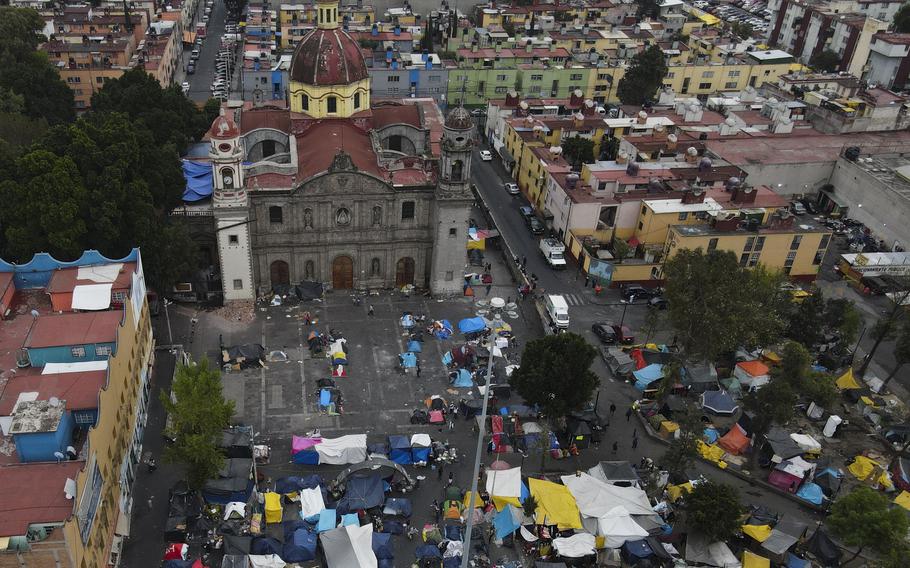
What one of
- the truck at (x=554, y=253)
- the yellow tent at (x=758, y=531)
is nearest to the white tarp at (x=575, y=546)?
the yellow tent at (x=758, y=531)

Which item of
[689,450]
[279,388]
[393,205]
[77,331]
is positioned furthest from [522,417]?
[77,331]

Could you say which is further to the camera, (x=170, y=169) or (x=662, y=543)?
(x=170, y=169)

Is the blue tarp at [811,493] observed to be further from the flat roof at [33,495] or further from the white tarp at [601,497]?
the flat roof at [33,495]

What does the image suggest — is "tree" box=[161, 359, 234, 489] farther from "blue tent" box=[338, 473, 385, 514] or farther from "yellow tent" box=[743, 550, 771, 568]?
"yellow tent" box=[743, 550, 771, 568]

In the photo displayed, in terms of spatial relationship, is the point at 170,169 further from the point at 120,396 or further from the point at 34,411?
the point at 34,411

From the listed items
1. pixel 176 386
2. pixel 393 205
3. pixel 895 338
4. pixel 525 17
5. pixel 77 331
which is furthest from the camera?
pixel 525 17

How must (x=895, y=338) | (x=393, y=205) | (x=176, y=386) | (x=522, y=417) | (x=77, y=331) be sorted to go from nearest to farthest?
(x=176, y=386) → (x=77, y=331) → (x=522, y=417) → (x=895, y=338) → (x=393, y=205)

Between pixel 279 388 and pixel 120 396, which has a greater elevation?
pixel 120 396

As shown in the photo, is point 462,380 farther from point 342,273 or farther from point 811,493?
point 811,493
